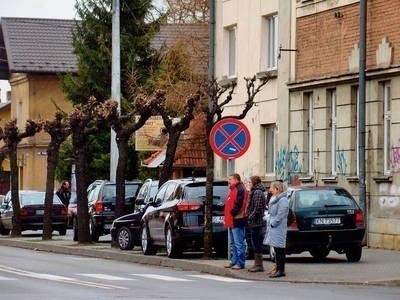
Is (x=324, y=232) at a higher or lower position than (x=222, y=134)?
lower

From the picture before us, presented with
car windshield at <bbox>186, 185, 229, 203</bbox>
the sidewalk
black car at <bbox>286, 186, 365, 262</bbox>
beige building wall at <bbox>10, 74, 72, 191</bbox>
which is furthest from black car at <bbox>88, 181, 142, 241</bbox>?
beige building wall at <bbox>10, 74, 72, 191</bbox>

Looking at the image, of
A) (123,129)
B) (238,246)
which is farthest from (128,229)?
(238,246)

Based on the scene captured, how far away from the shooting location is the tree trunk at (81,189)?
117 feet

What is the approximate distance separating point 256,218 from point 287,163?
1290 centimetres

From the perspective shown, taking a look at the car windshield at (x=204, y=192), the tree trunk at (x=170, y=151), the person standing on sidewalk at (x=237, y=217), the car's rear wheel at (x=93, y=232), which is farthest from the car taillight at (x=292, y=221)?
the car's rear wheel at (x=93, y=232)

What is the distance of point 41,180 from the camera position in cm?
7262

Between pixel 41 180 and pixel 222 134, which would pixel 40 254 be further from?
pixel 41 180

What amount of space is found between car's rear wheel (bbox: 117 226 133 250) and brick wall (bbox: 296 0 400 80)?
258 inches

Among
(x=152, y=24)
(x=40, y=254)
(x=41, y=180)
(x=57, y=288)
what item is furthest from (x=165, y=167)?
(x=41, y=180)

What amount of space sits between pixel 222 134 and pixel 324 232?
106 inches

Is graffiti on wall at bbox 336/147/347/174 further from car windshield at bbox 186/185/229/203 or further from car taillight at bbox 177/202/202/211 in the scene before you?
car taillight at bbox 177/202/202/211

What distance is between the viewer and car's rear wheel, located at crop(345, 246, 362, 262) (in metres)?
26.7

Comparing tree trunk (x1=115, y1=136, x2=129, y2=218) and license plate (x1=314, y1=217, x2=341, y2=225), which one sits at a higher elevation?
tree trunk (x1=115, y1=136, x2=129, y2=218)

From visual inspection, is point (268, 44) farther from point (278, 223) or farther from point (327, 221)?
point (278, 223)
